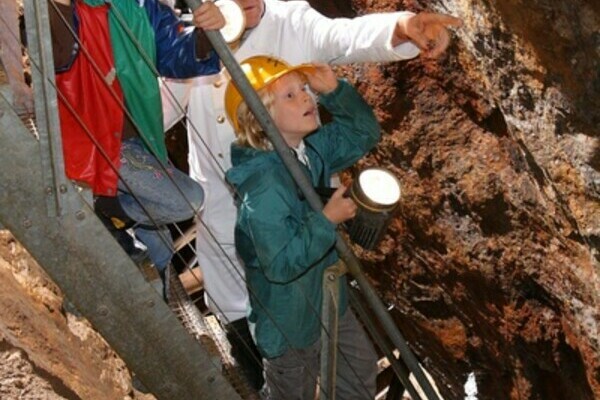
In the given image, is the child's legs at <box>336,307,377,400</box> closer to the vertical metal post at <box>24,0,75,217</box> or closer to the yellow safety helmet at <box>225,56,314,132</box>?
the yellow safety helmet at <box>225,56,314,132</box>

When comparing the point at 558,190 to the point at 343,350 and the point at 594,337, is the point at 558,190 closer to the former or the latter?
the point at 594,337

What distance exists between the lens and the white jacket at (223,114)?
419 cm

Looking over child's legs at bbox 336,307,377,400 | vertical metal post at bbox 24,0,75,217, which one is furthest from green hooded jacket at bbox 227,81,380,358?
vertical metal post at bbox 24,0,75,217

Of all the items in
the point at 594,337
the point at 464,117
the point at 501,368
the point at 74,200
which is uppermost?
the point at 74,200

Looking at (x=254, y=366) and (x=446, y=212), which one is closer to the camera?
(x=254, y=366)

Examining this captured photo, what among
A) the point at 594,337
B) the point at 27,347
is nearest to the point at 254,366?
the point at 27,347

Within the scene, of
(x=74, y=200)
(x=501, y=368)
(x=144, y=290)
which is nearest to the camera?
(x=74, y=200)

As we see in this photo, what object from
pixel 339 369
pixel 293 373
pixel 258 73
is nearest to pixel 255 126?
pixel 258 73

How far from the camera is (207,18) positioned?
3.08 metres

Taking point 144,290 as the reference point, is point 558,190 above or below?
below

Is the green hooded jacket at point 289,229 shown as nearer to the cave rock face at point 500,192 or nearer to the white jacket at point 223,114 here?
the white jacket at point 223,114

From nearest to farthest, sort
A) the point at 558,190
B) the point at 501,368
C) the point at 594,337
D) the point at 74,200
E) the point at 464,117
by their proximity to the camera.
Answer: the point at 74,200, the point at 558,190, the point at 594,337, the point at 464,117, the point at 501,368

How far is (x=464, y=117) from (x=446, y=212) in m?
0.58

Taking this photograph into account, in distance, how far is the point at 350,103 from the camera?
Answer: 386 centimetres
